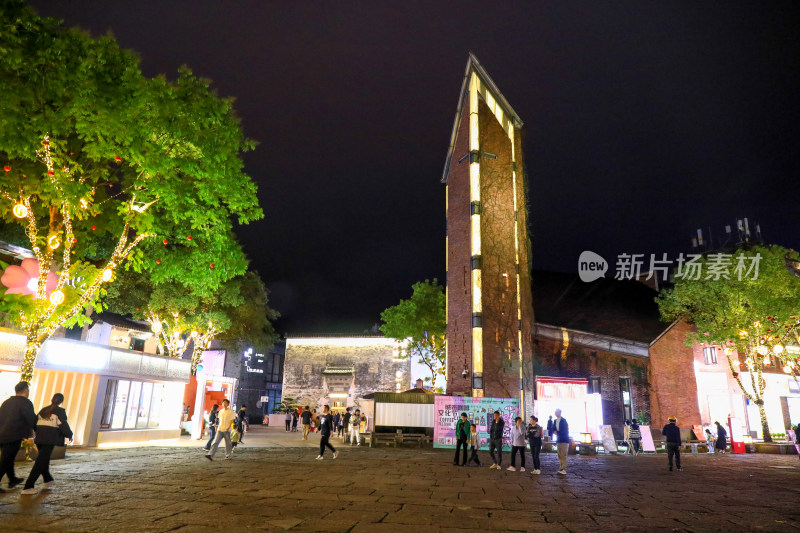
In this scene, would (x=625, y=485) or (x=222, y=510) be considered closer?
(x=222, y=510)

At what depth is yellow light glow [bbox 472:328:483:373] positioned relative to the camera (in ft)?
73.0

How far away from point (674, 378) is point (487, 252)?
14.7 meters

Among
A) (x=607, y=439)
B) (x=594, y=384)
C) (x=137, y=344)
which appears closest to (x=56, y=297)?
(x=137, y=344)

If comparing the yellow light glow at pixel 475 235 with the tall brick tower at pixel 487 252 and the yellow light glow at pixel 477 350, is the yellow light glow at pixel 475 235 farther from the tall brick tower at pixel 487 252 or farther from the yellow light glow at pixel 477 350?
the yellow light glow at pixel 477 350

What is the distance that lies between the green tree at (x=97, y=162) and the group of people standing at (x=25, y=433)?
12.4ft

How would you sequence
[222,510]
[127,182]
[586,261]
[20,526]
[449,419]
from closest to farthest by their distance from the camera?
[20,526] → [222,510] → [127,182] → [449,419] → [586,261]

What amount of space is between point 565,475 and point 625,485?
1.84m

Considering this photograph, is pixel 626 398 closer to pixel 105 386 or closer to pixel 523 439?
pixel 523 439

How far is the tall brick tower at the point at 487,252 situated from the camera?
2264 cm

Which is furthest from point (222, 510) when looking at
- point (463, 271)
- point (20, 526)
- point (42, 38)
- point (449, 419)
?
point (463, 271)

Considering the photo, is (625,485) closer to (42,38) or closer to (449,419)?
(449,419)

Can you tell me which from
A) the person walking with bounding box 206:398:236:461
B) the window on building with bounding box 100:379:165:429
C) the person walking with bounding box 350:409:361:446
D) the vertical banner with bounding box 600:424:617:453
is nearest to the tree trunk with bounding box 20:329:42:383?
the person walking with bounding box 206:398:236:461

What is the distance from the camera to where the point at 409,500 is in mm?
7559

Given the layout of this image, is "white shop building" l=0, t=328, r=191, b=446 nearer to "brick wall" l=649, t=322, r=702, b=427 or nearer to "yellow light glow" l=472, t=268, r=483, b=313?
"yellow light glow" l=472, t=268, r=483, b=313
